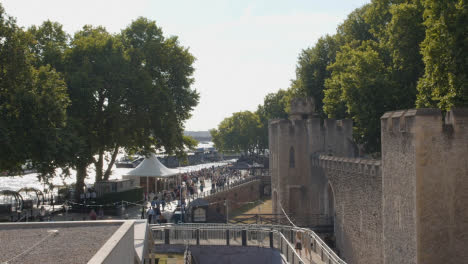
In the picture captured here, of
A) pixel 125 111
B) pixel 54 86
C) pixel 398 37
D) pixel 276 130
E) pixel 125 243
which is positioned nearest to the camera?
pixel 125 243

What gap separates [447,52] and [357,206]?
8.27 meters

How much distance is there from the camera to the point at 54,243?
921 centimetres

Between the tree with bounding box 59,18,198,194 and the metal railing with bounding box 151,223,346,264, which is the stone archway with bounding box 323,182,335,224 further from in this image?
the tree with bounding box 59,18,198,194

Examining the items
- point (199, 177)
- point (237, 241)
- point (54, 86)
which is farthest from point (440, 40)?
point (199, 177)

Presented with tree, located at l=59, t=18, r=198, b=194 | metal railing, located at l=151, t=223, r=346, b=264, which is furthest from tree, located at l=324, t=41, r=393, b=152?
tree, located at l=59, t=18, r=198, b=194

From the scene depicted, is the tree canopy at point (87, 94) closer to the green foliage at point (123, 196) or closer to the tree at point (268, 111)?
the green foliage at point (123, 196)

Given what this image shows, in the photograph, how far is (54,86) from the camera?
24.8m

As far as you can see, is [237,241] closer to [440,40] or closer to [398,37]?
[440,40]

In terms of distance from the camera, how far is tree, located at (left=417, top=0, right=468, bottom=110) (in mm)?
19516

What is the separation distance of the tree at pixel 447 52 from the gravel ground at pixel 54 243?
15.8 meters

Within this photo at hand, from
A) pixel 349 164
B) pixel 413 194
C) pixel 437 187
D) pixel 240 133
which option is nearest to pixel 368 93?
pixel 349 164

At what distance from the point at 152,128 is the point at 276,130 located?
10.4m

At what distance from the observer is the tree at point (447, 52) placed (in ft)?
64.0

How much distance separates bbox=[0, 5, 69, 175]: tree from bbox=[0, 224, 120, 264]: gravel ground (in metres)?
13.1
